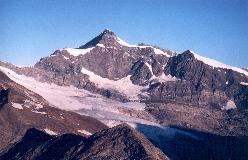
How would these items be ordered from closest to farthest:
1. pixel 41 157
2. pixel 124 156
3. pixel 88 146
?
pixel 124 156, pixel 88 146, pixel 41 157

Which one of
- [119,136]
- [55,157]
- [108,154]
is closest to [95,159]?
[108,154]

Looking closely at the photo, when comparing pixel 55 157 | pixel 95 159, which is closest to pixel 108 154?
pixel 95 159

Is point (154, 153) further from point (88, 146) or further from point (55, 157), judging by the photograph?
point (55, 157)

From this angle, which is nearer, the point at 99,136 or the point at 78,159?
the point at 78,159

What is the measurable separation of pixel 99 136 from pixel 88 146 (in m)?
5.85

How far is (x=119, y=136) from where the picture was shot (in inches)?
7052

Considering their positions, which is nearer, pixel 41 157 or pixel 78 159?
pixel 78 159

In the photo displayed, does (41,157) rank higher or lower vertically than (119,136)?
lower

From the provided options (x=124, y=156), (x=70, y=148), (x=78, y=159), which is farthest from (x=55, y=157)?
(x=124, y=156)

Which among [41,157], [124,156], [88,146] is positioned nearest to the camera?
[124,156]

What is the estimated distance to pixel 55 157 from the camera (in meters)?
189

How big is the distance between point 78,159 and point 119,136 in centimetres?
1659

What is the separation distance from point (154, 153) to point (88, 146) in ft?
76.4

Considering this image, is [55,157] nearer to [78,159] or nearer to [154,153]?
[78,159]
